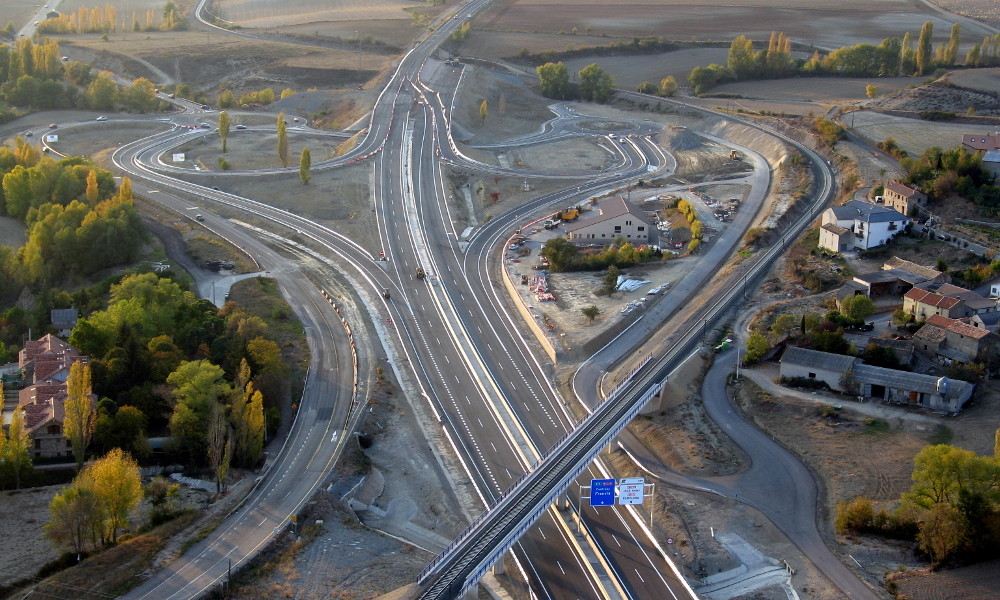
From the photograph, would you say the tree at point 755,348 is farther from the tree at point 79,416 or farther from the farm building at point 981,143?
the tree at point 79,416

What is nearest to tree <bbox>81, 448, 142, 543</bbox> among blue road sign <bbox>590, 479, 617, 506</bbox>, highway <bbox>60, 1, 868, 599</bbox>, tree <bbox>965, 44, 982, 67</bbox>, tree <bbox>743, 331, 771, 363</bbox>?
highway <bbox>60, 1, 868, 599</bbox>

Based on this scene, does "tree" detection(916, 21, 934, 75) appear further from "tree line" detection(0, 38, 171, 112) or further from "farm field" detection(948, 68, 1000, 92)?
"tree line" detection(0, 38, 171, 112)

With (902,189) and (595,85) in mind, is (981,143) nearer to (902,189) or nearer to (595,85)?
(902,189)

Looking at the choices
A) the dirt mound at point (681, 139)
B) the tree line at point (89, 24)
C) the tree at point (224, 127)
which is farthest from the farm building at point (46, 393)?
the tree line at point (89, 24)

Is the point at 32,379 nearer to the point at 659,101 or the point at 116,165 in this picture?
the point at 116,165

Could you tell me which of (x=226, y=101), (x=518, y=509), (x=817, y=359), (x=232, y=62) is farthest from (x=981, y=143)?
(x=232, y=62)

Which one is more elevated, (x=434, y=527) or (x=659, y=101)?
(x=659, y=101)

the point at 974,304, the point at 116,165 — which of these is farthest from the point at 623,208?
the point at 116,165
